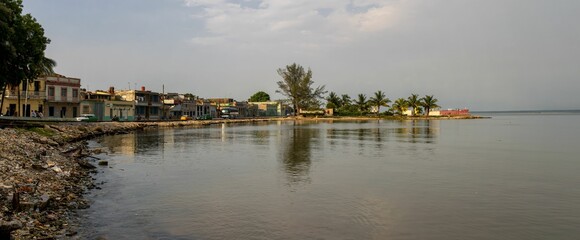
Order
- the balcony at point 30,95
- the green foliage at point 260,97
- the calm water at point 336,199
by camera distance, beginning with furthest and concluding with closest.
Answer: the green foliage at point 260,97 < the balcony at point 30,95 < the calm water at point 336,199

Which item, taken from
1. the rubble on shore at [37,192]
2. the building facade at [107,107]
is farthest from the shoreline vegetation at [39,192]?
the building facade at [107,107]

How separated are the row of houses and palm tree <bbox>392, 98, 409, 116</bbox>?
2687 inches

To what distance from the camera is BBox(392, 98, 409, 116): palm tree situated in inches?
6954

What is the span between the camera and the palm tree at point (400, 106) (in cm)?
17662

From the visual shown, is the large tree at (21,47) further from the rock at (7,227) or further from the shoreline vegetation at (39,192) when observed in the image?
the rock at (7,227)

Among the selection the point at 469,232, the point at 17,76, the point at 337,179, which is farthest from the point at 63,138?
the point at 469,232

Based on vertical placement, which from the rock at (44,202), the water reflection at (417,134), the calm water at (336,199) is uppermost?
the water reflection at (417,134)

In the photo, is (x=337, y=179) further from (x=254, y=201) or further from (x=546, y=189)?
(x=546, y=189)

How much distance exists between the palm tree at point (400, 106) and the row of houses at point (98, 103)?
224 feet

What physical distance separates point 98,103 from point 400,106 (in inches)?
4872

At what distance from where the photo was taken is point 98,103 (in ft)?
293

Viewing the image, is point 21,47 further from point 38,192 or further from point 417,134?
point 417,134

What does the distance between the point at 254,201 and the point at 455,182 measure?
11781mm

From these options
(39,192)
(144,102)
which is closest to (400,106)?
(144,102)
